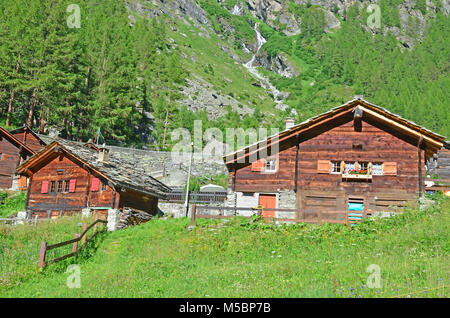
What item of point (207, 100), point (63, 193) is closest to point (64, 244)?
point (63, 193)

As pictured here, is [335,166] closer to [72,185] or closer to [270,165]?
[270,165]

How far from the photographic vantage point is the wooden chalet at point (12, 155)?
40375 mm

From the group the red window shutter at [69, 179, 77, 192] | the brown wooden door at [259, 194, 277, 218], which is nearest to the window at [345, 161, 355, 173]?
the brown wooden door at [259, 194, 277, 218]

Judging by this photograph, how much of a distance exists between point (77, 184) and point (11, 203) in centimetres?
885

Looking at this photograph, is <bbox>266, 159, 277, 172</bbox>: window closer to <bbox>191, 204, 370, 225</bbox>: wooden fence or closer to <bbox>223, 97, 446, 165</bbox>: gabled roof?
<bbox>223, 97, 446, 165</bbox>: gabled roof

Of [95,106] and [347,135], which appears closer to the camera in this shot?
[347,135]

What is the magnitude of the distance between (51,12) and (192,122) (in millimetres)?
26909

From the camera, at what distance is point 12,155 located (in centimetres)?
4134

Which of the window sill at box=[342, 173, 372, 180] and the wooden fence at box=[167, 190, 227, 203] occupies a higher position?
the window sill at box=[342, 173, 372, 180]

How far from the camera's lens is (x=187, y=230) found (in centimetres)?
2217

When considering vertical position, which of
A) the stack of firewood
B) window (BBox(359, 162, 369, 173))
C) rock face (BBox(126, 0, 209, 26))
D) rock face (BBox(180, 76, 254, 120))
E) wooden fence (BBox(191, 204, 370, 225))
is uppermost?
rock face (BBox(126, 0, 209, 26))

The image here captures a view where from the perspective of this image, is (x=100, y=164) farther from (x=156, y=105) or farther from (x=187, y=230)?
(x=156, y=105)

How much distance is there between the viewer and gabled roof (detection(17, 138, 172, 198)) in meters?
28.2
